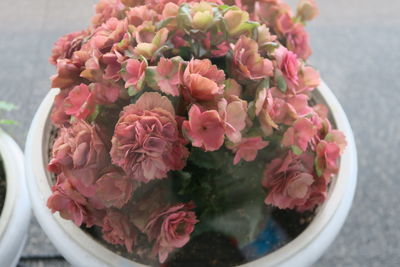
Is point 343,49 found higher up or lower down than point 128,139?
lower down

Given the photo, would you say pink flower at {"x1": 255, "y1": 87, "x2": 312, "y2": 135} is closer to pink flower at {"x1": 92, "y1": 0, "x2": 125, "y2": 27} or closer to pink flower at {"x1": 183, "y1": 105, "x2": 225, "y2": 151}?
pink flower at {"x1": 183, "y1": 105, "x2": 225, "y2": 151}

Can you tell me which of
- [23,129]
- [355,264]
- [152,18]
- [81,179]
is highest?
[152,18]

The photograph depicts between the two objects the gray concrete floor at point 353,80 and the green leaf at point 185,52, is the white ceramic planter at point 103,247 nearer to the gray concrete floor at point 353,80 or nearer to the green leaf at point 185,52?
the green leaf at point 185,52

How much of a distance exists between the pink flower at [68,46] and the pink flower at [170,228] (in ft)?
0.82

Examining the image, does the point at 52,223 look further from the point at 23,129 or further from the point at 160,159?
the point at 23,129

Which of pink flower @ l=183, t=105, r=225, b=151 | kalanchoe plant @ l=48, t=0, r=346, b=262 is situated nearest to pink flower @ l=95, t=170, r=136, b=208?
kalanchoe plant @ l=48, t=0, r=346, b=262

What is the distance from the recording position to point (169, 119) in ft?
1.63

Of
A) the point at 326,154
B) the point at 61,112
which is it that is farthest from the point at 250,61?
the point at 61,112

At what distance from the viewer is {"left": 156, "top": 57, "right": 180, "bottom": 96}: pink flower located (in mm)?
496

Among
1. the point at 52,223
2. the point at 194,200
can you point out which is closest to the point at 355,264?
the point at 194,200

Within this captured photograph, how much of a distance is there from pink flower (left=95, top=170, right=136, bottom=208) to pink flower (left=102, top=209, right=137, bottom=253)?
5 cm

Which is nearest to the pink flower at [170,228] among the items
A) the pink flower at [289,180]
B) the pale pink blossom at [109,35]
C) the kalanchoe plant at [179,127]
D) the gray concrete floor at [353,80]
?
the kalanchoe plant at [179,127]

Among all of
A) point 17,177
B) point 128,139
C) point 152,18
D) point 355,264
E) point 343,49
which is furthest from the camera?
point 343,49

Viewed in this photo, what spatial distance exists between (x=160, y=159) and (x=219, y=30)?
179 mm
